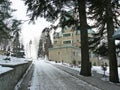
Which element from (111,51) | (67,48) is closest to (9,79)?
(111,51)

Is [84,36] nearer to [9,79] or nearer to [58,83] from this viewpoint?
[58,83]

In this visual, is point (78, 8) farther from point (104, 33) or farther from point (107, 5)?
point (107, 5)

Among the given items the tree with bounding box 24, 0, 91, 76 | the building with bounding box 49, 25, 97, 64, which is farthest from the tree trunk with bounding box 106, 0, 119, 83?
the building with bounding box 49, 25, 97, 64

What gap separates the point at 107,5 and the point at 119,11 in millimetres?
6673

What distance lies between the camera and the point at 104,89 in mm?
14594

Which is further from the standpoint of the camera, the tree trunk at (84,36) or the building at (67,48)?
the building at (67,48)

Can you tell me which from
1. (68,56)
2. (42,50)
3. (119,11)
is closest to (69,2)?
(119,11)

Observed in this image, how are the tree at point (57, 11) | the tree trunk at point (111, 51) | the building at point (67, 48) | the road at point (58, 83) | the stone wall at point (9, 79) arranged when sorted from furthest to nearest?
the building at point (67, 48)
the tree at point (57, 11)
the tree trunk at point (111, 51)
the road at point (58, 83)
the stone wall at point (9, 79)

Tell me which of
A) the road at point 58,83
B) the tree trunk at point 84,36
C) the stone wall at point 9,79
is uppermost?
the tree trunk at point 84,36

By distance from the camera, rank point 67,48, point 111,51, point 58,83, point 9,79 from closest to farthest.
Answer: point 9,79 → point 58,83 → point 111,51 → point 67,48

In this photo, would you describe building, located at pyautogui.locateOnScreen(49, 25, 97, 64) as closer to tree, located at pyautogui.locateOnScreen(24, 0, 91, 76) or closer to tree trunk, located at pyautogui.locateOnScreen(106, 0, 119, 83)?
tree, located at pyautogui.locateOnScreen(24, 0, 91, 76)

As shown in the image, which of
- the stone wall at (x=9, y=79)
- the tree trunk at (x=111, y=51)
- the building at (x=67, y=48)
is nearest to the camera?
the stone wall at (x=9, y=79)

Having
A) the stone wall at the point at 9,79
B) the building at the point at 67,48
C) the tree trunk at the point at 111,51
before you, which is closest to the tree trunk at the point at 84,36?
the tree trunk at the point at 111,51

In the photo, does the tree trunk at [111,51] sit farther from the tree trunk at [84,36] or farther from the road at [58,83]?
the tree trunk at [84,36]
